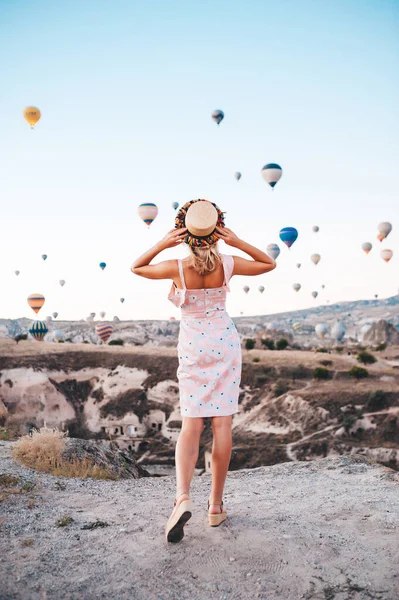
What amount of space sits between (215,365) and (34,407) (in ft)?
106

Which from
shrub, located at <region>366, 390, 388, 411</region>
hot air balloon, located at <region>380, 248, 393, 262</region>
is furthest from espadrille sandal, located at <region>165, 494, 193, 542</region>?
hot air balloon, located at <region>380, 248, 393, 262</region>

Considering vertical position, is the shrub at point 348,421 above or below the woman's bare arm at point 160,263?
below

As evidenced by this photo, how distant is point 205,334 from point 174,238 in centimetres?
72

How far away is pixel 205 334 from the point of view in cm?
366

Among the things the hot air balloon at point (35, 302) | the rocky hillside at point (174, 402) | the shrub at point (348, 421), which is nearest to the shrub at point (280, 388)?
the rocky hillside at point (174, 402)

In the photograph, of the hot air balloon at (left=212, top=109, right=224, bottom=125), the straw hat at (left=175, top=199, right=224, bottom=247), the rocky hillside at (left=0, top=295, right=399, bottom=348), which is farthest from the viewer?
the rocky hillside at (left=0, top=295, right=399, bottom=348)

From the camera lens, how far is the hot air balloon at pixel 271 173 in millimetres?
31078

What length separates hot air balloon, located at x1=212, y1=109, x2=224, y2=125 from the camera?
37.8 metres

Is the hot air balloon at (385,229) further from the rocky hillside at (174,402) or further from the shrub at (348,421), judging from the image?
the shrub at (348,421)

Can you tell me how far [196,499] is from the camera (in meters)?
4.76

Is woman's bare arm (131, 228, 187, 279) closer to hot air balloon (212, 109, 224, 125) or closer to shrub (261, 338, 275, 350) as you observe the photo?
hot air balloon (212, 109, 224, 125)

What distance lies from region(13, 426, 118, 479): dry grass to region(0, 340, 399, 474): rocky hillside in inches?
720

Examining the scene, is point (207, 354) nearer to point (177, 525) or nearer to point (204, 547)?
point (177, 525)

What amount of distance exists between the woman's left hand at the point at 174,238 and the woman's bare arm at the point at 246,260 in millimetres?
→ 246
